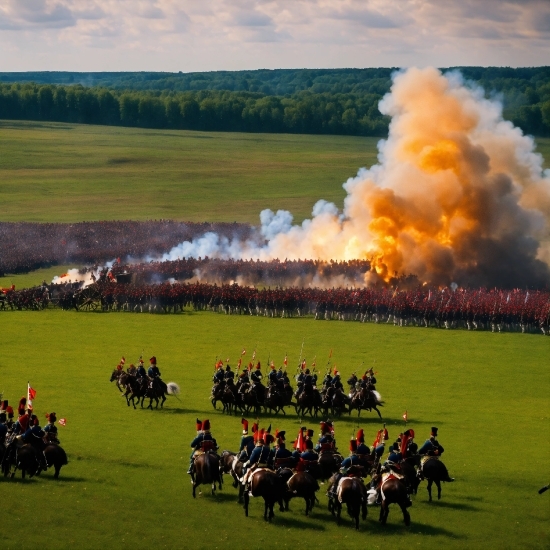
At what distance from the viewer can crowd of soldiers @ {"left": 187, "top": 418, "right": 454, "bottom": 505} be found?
25.7 meters

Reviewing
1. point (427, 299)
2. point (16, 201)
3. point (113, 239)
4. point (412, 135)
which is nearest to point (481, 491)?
point (427, 299)

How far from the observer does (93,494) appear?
2739cm

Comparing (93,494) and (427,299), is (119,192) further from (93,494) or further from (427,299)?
(93,494)

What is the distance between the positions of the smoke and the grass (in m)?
13.9

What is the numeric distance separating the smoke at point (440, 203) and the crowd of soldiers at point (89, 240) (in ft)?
42.5

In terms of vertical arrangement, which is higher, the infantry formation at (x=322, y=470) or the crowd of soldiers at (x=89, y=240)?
the crowd of soldiers at (x=89, y=240)

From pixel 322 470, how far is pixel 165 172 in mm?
130799

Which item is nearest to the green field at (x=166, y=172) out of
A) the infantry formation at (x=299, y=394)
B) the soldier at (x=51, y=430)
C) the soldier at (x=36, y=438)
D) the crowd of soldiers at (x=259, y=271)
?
the crowd of soldiers at (x=259, y=271)

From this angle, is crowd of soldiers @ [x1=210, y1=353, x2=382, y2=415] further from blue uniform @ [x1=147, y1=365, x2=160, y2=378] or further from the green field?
the green field

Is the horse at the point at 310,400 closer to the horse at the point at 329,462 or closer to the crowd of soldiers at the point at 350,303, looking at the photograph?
the horse at the point at 329,462

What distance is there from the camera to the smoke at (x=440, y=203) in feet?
235

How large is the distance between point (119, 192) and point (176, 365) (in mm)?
95188

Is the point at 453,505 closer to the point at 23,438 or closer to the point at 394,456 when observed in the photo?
the point at 394,456

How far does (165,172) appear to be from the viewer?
15538 cm
